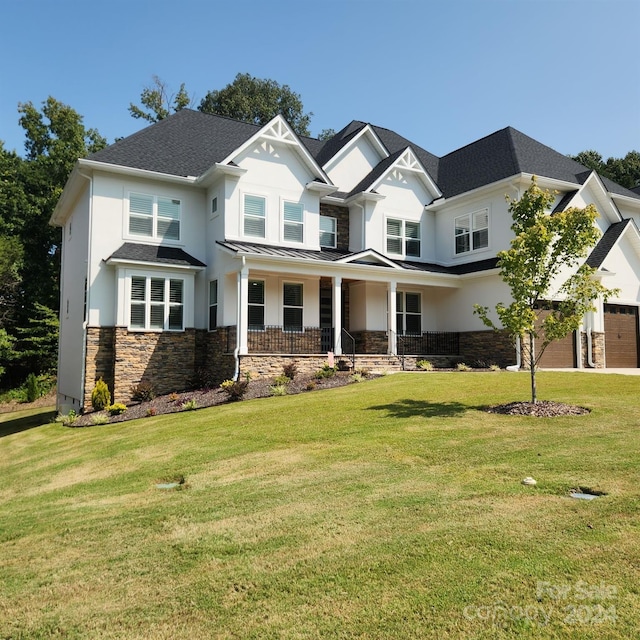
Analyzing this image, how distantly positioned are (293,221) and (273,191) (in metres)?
1.33

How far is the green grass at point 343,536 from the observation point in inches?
145

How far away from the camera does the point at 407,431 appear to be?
8.85 m

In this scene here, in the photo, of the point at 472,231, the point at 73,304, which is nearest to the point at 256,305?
the point at 73,304

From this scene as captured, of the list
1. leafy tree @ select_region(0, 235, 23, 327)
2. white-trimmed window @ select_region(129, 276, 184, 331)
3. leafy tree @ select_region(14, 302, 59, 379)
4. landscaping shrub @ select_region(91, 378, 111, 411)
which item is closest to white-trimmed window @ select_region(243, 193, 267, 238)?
white-trimmed window @ select_region(129, 276, 184, 331)

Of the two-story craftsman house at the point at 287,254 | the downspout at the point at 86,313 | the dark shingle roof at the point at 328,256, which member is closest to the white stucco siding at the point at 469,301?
the two-story craftsman house at the point at 287,254

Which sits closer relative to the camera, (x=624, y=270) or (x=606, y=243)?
(x=606, y=243)

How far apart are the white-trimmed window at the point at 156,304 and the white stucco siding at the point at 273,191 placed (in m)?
2.68

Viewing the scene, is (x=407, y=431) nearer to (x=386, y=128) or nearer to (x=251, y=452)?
(x=251, y=452)

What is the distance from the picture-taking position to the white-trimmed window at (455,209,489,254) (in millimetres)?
21078

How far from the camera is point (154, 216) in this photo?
1897 cm

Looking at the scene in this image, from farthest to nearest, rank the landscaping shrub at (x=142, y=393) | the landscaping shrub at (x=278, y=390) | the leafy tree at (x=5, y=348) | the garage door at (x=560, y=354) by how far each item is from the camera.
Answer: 1. the leafy tree at (x=5, y=348)
2. the garage door at (x=560, y=354)
3. the landscaping shrub at (x=142, y=393)
4. the landscaping shrub at (x=278, y=390)

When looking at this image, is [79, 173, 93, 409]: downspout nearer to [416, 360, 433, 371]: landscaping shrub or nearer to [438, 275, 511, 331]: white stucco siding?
[416, 360, 433, 371]: landscaping shrub

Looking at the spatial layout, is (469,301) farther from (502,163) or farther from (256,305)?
(256,305)

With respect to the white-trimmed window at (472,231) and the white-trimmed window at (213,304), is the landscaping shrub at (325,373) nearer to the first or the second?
the white-trimmed window at (213,304)
